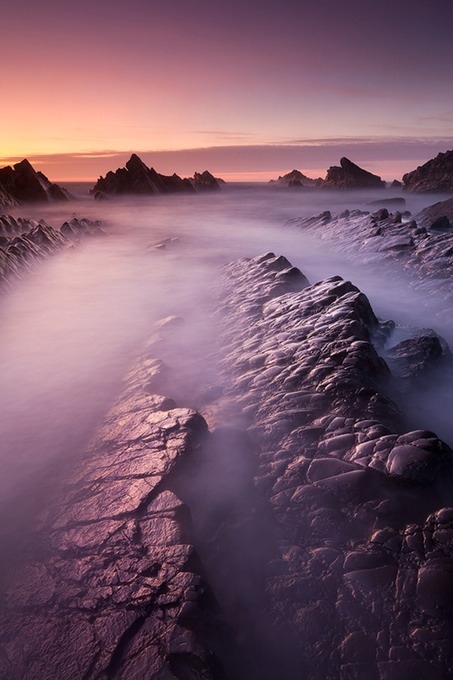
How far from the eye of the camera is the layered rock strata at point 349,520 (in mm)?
3744

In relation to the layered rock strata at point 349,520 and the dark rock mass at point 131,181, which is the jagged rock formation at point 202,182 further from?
the layered rock strata at point 349,520

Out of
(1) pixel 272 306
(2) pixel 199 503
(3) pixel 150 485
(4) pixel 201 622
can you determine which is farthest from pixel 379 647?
(1) pixel 272 306

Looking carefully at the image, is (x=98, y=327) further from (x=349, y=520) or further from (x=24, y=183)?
(x=24, y=183)

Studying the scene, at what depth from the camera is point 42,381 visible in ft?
36.2

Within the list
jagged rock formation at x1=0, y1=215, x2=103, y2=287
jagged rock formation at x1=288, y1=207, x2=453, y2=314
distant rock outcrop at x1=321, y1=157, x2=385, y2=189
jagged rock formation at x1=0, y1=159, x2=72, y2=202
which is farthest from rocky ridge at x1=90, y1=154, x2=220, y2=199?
jagged rock formation at x1=288, y1=207, x2=453, y2=314

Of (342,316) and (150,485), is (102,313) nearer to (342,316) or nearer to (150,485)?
(342,316)

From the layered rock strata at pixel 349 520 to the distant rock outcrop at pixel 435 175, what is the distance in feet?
187

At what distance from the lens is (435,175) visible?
54.8m

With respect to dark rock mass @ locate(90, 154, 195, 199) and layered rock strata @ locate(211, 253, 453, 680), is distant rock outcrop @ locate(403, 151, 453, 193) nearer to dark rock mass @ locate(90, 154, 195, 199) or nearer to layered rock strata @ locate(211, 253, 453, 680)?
layered rock strata @ locate(211, 253, 453, 680)

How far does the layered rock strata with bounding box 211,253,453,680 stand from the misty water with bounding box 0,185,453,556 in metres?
1.88

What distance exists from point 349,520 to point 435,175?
62799 mm

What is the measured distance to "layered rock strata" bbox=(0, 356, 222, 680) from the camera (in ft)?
12.2

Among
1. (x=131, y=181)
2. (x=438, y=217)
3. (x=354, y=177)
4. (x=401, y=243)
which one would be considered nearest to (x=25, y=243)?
(x=401, y=243)

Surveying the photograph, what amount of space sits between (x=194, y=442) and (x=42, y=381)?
6.61m
